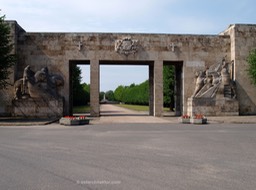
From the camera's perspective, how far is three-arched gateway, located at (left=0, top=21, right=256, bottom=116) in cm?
2372

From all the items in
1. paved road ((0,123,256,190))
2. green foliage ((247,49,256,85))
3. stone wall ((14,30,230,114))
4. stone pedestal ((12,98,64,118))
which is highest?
stone wall ((14,30,230,114))

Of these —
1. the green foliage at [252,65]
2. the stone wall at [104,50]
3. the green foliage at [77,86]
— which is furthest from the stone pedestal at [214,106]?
the green foliage at [77,86]

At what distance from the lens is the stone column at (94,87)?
2389 centimetres

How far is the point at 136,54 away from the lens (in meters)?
24.0

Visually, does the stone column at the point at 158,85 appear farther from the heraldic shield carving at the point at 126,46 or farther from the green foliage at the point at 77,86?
the green foliage at the point at 77,86

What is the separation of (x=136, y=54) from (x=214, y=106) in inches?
267

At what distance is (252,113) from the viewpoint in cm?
2439

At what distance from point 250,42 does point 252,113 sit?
536 centimetres

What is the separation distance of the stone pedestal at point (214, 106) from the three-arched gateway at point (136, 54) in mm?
1466

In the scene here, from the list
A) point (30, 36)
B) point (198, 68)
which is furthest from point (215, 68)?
point (30, 36)

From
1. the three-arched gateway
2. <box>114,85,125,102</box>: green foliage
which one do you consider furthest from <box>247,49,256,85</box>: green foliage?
<box>114,85,125,102</box>: green foliage

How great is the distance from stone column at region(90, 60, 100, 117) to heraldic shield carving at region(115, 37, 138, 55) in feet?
6.26

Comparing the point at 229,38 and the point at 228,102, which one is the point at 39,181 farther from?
the point at 229,38

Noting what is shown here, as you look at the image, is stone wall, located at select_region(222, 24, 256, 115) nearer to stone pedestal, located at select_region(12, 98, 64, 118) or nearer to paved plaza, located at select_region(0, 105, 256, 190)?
stone pedestal, located at select_region(12, 98, 64, 118)
